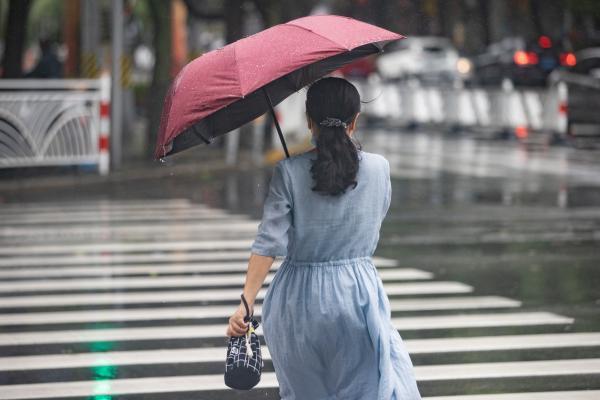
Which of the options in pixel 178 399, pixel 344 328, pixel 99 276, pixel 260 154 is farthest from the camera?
pixel 260 154

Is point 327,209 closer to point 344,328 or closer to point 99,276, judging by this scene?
point 344,328

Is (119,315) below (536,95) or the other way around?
below

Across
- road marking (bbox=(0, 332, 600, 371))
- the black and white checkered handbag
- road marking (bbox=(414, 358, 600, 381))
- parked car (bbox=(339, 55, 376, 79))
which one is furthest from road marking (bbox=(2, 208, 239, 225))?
parked car (bbox=(339, 55, 376, 79))

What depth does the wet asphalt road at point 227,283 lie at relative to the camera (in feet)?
23.4

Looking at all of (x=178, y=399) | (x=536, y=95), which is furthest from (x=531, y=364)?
(x=536, y=95)

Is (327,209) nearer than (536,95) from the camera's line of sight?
Yes

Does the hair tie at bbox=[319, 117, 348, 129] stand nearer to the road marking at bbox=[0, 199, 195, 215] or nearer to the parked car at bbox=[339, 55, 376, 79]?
the road marking at bbox=[0, 199, 195, 215]

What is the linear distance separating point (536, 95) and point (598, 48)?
322 centimetres

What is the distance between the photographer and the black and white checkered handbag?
4.54 m

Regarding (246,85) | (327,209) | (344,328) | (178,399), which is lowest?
(178,399)

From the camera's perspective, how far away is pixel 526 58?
4025cm

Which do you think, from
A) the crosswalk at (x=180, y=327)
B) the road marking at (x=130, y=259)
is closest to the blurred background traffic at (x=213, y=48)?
the crosswalk at (x=180, y=327)

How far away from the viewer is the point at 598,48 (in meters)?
30.4

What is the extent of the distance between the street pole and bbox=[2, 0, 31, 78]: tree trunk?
1.51 m
